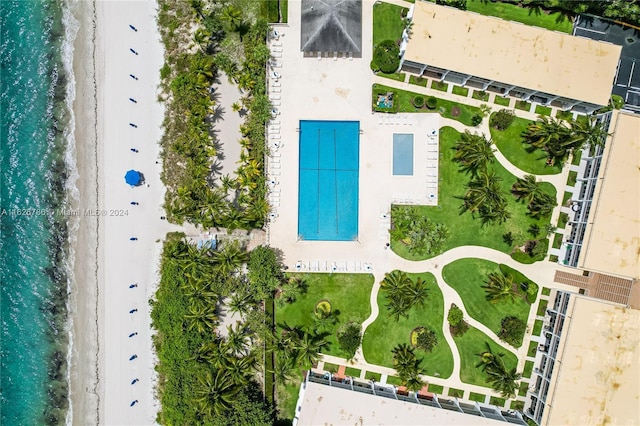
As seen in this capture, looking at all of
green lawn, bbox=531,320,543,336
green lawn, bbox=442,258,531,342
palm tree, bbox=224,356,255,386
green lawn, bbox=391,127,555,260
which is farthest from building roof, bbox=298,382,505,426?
green lawn, bbox=391,127,555,260

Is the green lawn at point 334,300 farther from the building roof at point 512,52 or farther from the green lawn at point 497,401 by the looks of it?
the building roof at point 512,52

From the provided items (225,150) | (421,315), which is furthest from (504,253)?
(225,150)

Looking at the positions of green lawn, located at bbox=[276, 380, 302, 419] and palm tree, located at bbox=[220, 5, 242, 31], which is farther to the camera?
green lawn, located at bbox=[276, 380, 302, 419]

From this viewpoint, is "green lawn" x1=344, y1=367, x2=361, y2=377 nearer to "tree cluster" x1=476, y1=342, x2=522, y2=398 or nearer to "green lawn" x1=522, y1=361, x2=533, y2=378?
"tree cluster" x1=476, y1=342, x2=522, y2=398

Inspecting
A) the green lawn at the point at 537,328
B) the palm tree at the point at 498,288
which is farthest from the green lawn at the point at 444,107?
the green lawn at the point at 537,328

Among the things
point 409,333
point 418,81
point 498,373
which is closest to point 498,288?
point 498,373

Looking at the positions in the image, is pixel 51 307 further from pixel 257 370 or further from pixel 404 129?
pixel 404 129
